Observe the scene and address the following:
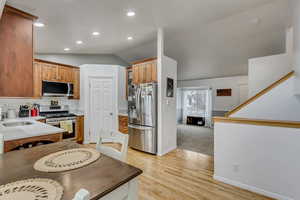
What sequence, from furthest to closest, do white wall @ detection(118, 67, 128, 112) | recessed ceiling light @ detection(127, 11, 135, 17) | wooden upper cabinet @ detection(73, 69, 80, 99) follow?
white wall @ detection(118, 67, 128, 112) < wooden upper cabinet @ detection(73, 69, 80, 99) < recessed ceiling light @ detection(127, 11, 135, 17)

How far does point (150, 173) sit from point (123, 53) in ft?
13.6

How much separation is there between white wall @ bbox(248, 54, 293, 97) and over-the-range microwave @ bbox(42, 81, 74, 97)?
194 inches

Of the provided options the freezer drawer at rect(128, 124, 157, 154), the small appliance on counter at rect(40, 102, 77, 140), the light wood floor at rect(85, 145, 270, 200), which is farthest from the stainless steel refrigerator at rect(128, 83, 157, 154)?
the small appliance on counter at rect(40, 102, 77, 140)

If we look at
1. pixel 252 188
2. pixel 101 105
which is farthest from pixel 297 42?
pixel 101 105

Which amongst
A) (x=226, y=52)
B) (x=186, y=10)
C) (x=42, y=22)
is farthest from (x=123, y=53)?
(x=226, y=52)

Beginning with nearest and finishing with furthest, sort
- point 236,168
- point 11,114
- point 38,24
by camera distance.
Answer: point 236,168 → point 38,24 → point 11,114

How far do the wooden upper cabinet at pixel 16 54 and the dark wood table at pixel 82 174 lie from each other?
48.9 inches

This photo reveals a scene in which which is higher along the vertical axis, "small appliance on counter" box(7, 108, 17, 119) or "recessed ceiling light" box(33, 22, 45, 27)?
"recessed ceiling light" box(33, 22, 45, 27)

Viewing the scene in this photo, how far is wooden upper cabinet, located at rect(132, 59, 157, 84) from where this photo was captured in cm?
349

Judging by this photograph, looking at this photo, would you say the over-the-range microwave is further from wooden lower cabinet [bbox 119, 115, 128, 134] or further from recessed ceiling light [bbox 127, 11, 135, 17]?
recessed ceiling light [bbox 127, 11, 135, 17]

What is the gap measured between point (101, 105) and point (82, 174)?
3.66m

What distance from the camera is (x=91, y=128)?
4.34 metres

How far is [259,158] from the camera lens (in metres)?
2.00

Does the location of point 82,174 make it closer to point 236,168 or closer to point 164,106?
point 236,168
